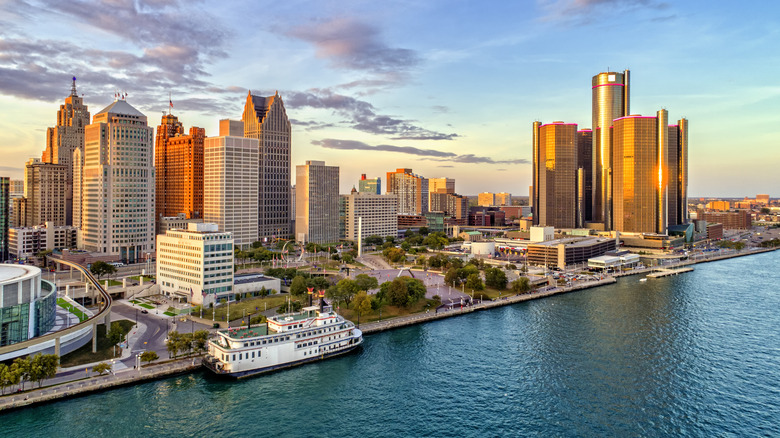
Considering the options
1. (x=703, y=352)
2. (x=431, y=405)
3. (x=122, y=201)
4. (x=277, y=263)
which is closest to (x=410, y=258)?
(x=277, y=263)

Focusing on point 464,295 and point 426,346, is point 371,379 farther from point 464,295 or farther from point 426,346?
point 464,295

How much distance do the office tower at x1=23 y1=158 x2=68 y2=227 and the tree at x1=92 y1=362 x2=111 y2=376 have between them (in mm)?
154007

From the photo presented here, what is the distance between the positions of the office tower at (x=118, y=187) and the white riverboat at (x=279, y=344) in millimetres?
92189

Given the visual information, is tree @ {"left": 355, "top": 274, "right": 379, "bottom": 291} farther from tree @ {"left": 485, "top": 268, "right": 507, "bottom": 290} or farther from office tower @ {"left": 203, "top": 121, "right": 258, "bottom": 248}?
office tower @ {"left": 203, "top": 121, "right": 258, "bottom": 248}

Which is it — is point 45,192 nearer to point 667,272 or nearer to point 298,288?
point 298,288

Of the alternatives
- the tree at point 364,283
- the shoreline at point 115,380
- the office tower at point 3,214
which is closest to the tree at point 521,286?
the shoreline at point 115,380

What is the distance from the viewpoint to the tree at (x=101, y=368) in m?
60.2

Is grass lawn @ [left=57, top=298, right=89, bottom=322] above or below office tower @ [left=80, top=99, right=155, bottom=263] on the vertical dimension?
below

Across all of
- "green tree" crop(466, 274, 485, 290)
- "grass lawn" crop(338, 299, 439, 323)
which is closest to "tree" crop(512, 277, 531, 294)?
"green tree" crop(466, 274, 485, 290)

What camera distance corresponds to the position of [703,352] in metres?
76.0

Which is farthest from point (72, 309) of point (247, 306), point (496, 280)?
point (496, 280)

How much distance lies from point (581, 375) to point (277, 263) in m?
106

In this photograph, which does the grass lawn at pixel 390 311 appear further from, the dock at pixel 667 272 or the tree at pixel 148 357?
the dock at pixel 667 272

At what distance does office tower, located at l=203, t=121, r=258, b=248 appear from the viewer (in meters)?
174
